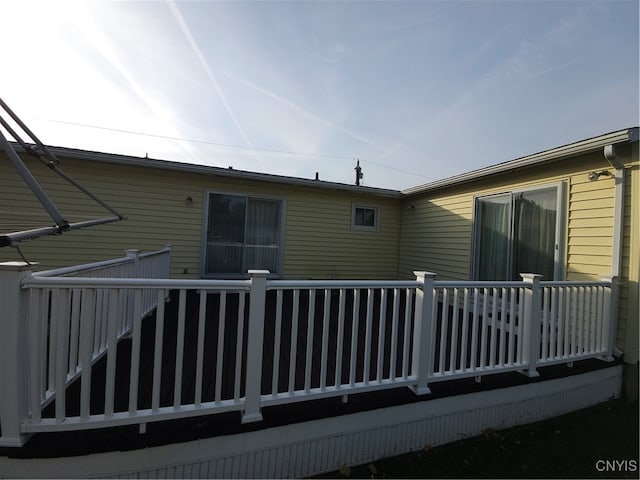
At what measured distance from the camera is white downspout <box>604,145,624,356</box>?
318 centimetres

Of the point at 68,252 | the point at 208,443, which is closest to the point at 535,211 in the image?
the point at 208,443

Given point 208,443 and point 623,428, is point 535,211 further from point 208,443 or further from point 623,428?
point 208,443

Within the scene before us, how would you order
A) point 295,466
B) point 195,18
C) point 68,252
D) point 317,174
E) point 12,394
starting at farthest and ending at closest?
point 317,174, point 68,252, point 195,18, point 295,466, point 12,394

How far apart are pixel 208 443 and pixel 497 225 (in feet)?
15.8

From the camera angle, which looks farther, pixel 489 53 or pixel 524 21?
pixel 489 53

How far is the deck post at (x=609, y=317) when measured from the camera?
3.15 m

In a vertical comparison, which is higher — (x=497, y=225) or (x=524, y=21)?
(x=524, y=21)

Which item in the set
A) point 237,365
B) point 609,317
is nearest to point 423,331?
point 237,365

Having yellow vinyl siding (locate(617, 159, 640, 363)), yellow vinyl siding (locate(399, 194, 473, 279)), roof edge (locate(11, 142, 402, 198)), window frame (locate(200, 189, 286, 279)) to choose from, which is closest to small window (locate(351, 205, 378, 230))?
roof edge (locate(11, 142, 402, 198))

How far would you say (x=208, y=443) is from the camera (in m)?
1.77

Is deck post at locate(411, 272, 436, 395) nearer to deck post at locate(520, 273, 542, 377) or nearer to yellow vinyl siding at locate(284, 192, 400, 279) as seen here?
deck post at locate(520, 273, 542, 377)

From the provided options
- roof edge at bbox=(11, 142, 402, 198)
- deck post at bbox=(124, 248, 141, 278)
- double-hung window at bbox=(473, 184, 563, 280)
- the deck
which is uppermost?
roof edge at bbox=(11, 142, 402, 198)

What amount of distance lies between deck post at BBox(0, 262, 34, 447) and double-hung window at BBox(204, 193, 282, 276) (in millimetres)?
4238

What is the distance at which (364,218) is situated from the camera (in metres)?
6.92
